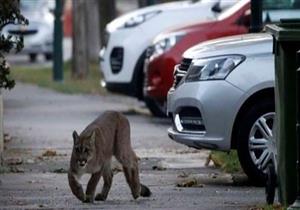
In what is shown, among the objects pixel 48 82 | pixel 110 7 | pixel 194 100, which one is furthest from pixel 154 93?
pixel 110 7

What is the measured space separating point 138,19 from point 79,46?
806 cm

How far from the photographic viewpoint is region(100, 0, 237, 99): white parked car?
763 inches

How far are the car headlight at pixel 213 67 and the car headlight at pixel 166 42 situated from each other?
5.06m

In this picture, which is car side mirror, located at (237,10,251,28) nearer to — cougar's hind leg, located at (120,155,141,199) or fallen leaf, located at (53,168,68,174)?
fallen leaf, located at (53,168,68,174)

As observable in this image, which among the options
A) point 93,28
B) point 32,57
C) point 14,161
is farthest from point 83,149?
point 32,57

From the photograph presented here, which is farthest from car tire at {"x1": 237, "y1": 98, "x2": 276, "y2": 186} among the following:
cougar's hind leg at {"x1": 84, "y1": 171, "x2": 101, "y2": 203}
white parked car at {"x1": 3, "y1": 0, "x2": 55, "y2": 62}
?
white parked car at {"x1": 3, "y1": 0, "x2": 55, "y2": 62}

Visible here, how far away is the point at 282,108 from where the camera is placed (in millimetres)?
10141

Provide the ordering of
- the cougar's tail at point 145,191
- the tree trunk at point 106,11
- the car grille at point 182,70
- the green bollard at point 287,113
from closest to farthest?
1. the green bollard at point 287,113
2. the cougar's tail at point 145,191
3. the car grille at point 182,70
4. the tree trunk at point 106,11

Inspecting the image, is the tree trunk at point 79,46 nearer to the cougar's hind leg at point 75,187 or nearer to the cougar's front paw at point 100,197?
the cougar's front paw at point 100,197

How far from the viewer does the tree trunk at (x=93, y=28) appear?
30.2 meters

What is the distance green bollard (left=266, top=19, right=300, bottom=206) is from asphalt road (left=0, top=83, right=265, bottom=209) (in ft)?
2.23

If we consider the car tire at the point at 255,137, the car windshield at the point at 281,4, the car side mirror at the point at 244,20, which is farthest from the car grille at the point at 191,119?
A: the car side mirror at the point at 244,20

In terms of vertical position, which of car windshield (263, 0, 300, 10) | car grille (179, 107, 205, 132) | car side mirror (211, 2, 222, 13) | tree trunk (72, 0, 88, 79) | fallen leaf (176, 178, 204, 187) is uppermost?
car grille (179, 107, 205, 132)

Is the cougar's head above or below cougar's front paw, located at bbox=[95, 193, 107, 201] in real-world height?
above
